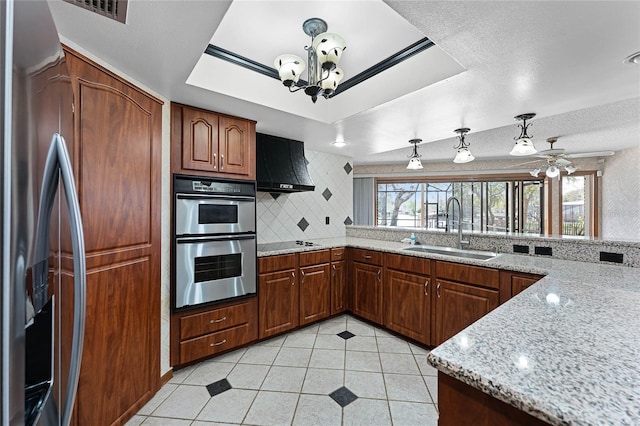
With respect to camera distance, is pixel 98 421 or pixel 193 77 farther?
pixel 193 77

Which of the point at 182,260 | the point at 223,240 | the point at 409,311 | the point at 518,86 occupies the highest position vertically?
the point at 518,86

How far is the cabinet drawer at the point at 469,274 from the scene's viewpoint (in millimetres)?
2068

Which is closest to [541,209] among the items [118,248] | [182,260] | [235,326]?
[235,326]

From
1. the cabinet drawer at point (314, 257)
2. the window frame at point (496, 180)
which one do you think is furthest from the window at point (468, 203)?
the cabinet drawer at point (314, 257)

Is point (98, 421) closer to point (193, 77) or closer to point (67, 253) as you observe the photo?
point (67, 253)

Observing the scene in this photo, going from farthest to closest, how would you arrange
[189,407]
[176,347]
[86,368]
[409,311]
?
[409,311], [176,347], [189,407], [86,368]

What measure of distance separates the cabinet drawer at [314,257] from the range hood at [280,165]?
713 mm

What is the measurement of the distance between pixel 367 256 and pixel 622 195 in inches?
181

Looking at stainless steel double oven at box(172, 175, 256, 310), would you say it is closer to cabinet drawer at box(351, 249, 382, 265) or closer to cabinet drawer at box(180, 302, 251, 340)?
cabinet drawer at box(180, 302, 251, 340)

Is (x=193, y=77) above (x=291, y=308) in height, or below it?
above

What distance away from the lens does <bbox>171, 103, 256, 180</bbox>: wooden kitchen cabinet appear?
213cm

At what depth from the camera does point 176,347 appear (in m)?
2.09

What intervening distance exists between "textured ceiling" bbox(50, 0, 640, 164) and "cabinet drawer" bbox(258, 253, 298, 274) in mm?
1336

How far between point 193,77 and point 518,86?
225cm
